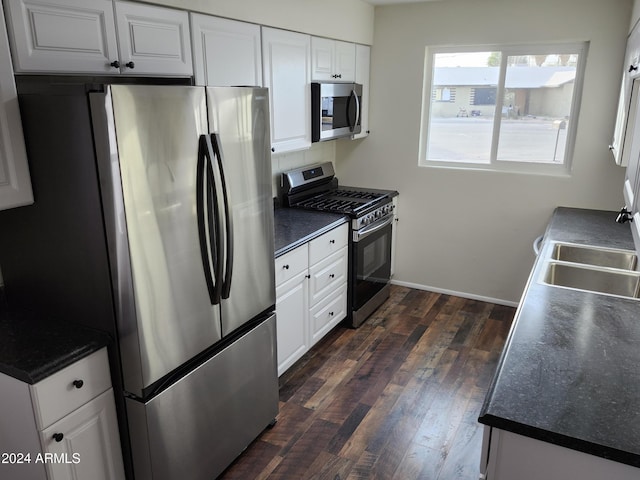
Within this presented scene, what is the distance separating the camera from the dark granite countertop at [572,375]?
→ 126 cm

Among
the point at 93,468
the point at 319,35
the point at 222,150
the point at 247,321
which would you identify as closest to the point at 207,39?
the point at 222,150

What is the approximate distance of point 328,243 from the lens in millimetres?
3260

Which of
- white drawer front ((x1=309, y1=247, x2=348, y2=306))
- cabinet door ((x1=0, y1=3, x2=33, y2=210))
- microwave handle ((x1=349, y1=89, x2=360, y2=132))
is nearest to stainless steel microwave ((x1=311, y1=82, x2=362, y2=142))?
microwave handle ((x1=349, y1=89, x2=360, y2=132))

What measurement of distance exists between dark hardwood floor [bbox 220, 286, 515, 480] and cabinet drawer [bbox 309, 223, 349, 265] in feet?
2.37

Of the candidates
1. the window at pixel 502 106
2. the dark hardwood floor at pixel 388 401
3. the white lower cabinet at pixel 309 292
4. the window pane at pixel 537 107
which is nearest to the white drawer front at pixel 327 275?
the white lower cabinet at pixel 309 292

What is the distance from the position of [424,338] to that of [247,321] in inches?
69.8

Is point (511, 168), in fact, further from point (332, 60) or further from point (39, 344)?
point (39, 344)

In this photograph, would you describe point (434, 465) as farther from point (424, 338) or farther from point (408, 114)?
point (408, 114)

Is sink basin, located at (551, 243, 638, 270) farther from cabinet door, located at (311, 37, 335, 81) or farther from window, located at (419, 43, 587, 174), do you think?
cabinet door, located at (311, 37, 335, 81)

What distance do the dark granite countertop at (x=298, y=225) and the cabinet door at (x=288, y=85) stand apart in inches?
19.1

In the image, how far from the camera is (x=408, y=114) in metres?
4.15

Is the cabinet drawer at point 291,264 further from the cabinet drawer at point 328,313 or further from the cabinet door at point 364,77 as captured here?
the cabinet door at point 364,77

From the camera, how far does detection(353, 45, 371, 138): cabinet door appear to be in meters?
3.98

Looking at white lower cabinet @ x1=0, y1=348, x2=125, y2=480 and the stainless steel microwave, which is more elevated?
the stainless steel microwave
